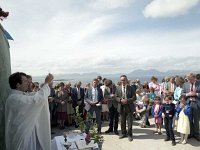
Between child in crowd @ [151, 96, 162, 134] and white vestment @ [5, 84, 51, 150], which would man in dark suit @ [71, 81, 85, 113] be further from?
white vestment @ [5, 84, 51, 150]

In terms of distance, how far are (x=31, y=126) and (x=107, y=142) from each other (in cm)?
551

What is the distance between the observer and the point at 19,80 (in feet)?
14.5

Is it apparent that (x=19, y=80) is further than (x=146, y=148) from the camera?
No

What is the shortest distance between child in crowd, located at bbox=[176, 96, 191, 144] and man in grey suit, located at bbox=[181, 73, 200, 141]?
0.21m

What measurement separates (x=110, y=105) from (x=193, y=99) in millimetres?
3195

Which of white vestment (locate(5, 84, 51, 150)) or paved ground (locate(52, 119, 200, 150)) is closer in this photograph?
white vestment (locate(5, 84, 51, 150))

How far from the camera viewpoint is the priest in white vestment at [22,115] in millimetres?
4250

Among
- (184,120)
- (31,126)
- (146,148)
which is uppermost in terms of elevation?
(31,126)

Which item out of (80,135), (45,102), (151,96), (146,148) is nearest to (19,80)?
(45,102)

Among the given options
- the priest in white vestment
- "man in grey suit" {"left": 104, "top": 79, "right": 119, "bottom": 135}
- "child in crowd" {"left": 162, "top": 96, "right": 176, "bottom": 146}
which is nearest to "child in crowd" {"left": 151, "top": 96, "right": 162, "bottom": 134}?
"child in crowd" {"left": 162, "top": 96, "right": 176, "bottom": 146}

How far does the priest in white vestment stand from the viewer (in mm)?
4250

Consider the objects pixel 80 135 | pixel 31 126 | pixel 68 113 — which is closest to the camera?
pixel 31 126

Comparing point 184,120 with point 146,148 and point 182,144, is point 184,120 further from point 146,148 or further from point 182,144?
point 146,148

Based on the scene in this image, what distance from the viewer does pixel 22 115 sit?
429 cm
